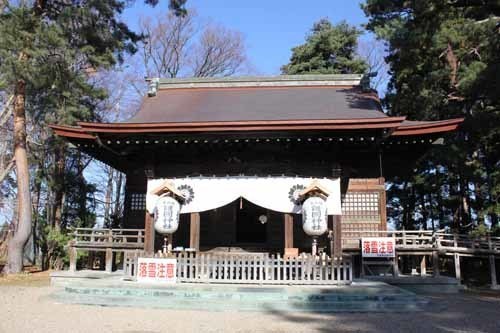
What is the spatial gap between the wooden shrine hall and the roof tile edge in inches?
53.7

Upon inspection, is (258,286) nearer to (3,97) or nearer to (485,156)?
(485,156)

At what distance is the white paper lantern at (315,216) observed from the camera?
31.4 feet

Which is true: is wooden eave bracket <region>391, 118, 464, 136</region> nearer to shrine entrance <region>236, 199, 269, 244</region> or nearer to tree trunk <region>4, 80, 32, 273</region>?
Result: shrine entrance <region>236, 199, 269, 244</region>

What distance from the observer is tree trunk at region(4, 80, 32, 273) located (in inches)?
544

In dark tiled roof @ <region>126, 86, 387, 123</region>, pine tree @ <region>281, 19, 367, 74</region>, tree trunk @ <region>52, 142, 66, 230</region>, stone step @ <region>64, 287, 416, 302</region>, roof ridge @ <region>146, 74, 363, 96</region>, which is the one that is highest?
pine tree @ <region>281, 19, 367, 74</region>

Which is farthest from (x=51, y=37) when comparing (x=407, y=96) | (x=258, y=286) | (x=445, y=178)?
(x=445, y=178)

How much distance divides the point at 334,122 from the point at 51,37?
29.6 feet

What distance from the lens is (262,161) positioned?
37.1 feet

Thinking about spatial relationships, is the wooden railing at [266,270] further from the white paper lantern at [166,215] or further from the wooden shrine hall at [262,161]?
the white paper lantern at [166,215]

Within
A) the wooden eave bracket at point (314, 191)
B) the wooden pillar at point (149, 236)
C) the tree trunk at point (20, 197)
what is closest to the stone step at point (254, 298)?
the wooden eave bracket at point (314, 191)

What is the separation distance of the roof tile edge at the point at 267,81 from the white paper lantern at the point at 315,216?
260 inches

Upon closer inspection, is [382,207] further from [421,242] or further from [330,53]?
[330,53]

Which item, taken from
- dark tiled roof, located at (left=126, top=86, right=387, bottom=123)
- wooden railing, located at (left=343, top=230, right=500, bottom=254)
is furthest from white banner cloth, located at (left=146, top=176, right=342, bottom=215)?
dark tiled roof, located at (left=126, top=86, right=387, bottom=123)

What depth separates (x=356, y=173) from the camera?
459 inches
